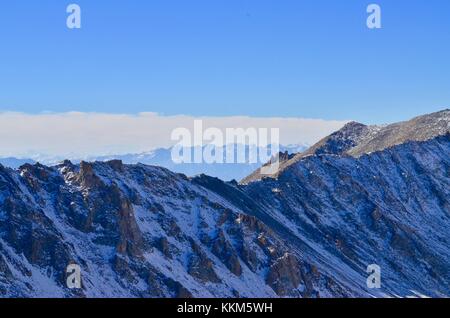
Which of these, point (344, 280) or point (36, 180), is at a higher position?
point (36, 180)

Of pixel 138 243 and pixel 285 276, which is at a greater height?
pixel 138 243

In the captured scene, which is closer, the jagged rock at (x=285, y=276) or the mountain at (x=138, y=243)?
the mountain at (x=138, y=243)

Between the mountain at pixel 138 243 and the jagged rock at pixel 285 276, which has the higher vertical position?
the mountain at pixel 138 243

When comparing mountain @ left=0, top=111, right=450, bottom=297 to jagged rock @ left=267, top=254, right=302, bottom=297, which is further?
jagged rock @ left=267, top=254, right=302, bottom=297

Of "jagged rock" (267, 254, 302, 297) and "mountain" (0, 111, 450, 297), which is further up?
"mountain" (0, 111, 450, 297)

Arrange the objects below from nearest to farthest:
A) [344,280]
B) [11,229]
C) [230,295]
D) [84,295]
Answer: [84,295]
[11,229]
[230,295]
[344,280]

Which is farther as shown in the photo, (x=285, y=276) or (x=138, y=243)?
(x=285, y=276)

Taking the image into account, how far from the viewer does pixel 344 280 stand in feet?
609

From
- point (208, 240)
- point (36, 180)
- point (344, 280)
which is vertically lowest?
point (344, 280)
